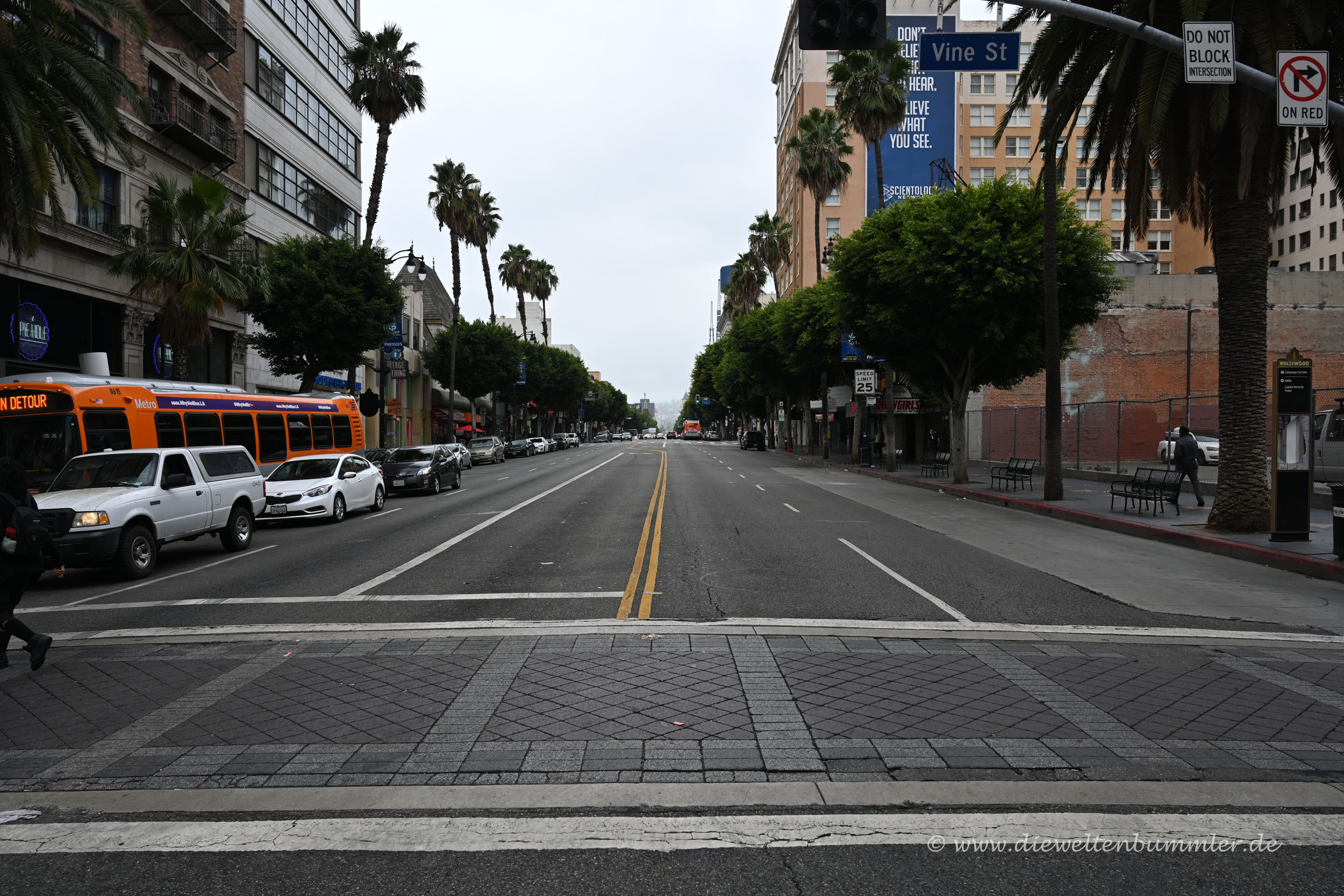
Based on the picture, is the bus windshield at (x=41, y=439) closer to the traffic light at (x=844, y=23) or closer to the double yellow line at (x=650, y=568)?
the double yellow line at (x=650, y=568)

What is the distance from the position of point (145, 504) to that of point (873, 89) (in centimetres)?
3342

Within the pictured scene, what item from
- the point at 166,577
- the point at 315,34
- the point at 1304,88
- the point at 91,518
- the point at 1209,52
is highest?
the point at 315,34

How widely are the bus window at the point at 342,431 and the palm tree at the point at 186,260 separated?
15.6ft

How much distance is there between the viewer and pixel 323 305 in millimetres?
28406

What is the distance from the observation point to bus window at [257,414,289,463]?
2269cm

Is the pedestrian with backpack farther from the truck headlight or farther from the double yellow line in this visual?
the double yellow line

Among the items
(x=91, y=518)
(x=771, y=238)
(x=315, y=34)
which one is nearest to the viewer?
(x=91, y=518)

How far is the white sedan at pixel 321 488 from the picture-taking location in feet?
58.7

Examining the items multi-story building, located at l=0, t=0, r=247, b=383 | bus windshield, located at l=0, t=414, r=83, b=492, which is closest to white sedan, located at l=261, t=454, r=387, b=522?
bus windshield, located at l=0, t=414, r=83, b=492

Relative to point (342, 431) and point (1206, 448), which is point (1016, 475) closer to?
point (1206, 448)

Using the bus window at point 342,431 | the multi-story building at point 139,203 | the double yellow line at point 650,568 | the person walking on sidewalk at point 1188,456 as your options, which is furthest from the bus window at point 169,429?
the person walking on sidewalk at point 1188,456

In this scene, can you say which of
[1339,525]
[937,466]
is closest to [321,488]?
[1339,525]

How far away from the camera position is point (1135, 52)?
15.0 metres

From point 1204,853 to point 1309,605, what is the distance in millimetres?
7562
